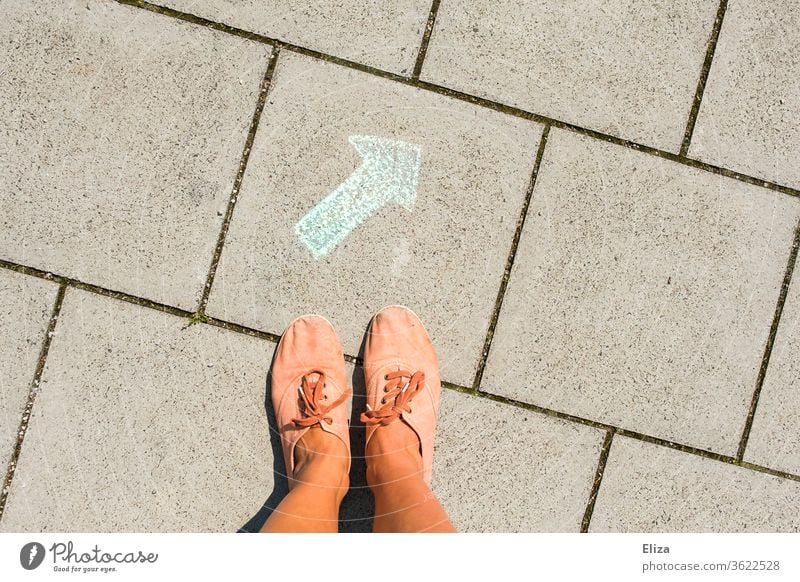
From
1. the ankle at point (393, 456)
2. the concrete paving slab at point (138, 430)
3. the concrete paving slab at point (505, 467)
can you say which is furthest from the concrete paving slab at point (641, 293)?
the concrete paving slab at point (138, 430)

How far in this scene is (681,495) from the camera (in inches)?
97.0

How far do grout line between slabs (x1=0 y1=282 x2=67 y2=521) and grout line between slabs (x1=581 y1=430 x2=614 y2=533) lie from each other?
204cm

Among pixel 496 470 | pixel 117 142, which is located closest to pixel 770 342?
pixel 496 470

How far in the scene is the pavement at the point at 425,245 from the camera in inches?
93.0

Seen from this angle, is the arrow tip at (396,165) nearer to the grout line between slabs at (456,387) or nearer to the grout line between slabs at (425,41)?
the grout line between slabs at (425,41)

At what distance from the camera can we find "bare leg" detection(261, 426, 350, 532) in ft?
7.06

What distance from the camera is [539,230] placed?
244cm

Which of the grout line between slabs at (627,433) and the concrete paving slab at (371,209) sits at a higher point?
the concrete paving slab at (371,209)

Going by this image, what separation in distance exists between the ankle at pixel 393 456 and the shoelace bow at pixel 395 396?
0.04 m

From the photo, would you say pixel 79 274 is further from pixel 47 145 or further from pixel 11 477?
pixel 11 477

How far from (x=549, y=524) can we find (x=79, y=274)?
1934 mm

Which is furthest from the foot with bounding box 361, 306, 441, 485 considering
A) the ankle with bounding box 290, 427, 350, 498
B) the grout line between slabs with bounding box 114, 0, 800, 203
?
the grout line between slabs with bounding box 114, 0, 800, 203

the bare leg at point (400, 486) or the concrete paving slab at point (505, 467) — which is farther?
the concrete paving slab at point (505, 467)

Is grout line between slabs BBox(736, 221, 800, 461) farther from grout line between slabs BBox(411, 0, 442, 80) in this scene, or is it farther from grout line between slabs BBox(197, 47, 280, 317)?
grout line between slabs BBox(197, 47, 280, 317)
